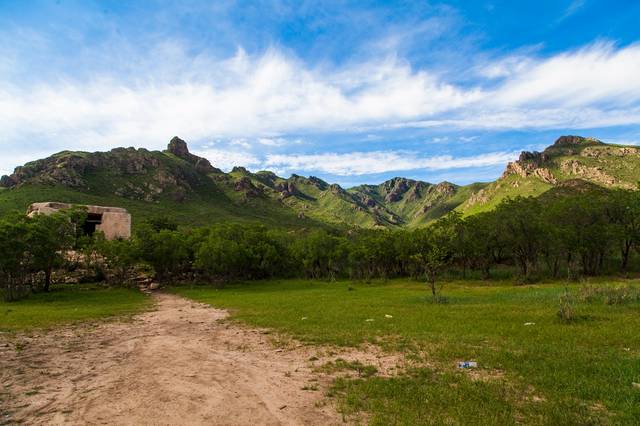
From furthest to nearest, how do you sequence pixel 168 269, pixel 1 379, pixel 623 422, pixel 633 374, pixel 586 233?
pixel 168 269 → pixel 586 233 → pixel 1 379 → pixel 633 374 → pixel 623 422

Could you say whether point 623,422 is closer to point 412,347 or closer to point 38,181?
point 412,347

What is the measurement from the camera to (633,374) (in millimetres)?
10227

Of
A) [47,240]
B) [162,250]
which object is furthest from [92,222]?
[47,240]

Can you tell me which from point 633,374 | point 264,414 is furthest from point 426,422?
point 633,374

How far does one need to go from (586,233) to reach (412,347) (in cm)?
5691

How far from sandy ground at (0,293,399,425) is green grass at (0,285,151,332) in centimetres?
693

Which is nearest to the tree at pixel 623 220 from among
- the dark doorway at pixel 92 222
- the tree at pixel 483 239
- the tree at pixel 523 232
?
the tree at pixel 523 232

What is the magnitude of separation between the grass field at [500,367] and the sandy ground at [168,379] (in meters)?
1.40

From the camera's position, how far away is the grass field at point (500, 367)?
8469 millimetres

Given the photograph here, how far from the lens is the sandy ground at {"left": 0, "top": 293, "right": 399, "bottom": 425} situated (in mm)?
8773

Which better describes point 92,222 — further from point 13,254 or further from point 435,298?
point 435,298

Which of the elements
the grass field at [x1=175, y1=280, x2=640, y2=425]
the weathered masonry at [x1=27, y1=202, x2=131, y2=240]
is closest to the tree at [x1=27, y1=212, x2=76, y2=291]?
the grass field at [x1=175, y1=280, x2=640, y2=425]

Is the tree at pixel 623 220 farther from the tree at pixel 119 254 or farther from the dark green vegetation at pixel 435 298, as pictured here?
the tree at pixel 119 254

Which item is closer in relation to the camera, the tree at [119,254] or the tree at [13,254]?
the tree at [13,254]
